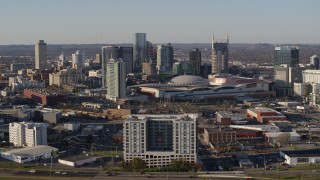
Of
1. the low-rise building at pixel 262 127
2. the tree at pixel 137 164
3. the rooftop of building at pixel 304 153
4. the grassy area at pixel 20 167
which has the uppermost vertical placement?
the low-rise building at pixel 262 127

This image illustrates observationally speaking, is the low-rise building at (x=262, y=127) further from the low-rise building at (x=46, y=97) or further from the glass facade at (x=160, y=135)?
the low-rise building at (x=46, y=97)

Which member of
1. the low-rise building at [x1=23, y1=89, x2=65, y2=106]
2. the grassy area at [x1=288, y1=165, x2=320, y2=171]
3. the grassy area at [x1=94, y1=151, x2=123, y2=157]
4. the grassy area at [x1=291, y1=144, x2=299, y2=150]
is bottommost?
the grassy area at [x1=94, y1=151, x2=123, y2=157]

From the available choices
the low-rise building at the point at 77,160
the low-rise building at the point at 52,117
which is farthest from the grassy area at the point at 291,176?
the low-rise building at the point at 52,117

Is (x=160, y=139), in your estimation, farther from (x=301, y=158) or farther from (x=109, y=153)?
(x=301, y=158)

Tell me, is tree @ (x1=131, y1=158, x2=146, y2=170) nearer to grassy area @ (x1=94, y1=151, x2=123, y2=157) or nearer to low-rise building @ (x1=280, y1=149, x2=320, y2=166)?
grassy area @ (x1=94, y1=151, x2=123, y2=157)

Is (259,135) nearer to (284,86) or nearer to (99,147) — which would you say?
(99,147)

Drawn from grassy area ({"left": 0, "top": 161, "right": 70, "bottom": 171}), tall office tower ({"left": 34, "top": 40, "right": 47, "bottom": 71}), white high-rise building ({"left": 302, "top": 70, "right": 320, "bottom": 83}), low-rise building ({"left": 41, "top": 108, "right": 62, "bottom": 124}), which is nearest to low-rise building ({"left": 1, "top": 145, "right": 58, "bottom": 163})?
grassy area ({"left": 0, "top": 161, "right": 70, "bottom": 171})

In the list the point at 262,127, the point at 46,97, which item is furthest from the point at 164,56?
the point at 262,127
